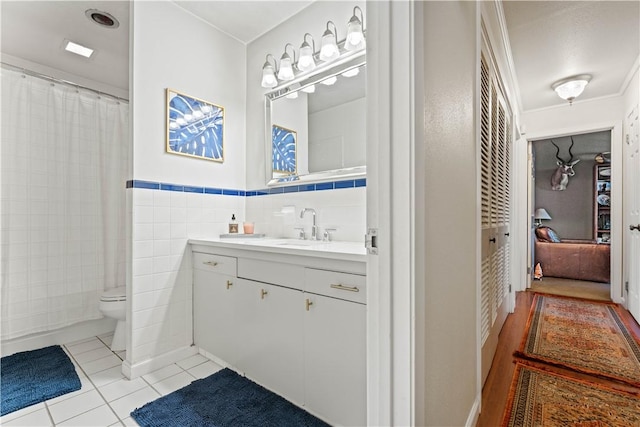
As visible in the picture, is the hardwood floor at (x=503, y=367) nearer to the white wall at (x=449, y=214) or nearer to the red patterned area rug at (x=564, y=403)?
the red patterned area rug at (x=564, y=403)

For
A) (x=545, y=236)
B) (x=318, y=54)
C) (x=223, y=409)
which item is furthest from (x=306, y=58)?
(x=545, y=236)

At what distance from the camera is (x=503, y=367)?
2027 mm

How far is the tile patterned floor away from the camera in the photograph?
153 centimetres

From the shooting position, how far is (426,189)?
35.2 inches

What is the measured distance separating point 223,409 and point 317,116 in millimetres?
1908

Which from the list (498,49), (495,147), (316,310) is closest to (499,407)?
(316,310)

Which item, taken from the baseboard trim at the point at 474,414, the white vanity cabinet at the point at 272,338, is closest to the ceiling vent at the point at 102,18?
the white vanity cabinet at the point at 272,338

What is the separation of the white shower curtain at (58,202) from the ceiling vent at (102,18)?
640mm

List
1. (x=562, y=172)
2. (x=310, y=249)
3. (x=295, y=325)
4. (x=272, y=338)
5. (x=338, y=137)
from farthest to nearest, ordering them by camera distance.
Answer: (x=562, y=172)
(x=338, y=137)
(x=272, y=338)
(x=295, y=325)
(x=310, y=249)

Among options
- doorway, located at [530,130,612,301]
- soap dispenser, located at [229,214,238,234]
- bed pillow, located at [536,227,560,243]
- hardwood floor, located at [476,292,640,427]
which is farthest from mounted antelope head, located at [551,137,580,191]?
soap dispenser, located at [229,214,238,234]

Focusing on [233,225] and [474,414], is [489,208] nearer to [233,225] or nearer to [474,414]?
[474,414]

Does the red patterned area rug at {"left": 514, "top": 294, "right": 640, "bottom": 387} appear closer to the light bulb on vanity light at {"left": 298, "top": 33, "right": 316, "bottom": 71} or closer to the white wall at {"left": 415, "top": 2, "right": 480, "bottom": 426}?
the white wall at {"left": 415, "top": 2, "right": 480, "bottom": 426}

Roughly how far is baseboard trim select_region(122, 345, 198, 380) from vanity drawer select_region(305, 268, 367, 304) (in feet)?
4.21

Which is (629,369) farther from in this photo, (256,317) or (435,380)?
(256,317)
